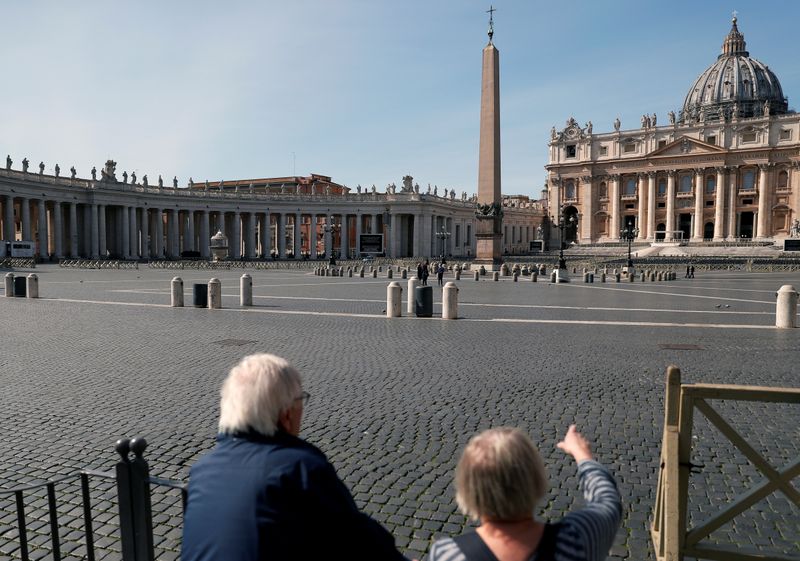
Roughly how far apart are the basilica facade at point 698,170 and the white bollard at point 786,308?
64.4 metres

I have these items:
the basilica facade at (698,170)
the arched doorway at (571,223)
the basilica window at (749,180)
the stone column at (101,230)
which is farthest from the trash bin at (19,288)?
the basilica window at (749,180)

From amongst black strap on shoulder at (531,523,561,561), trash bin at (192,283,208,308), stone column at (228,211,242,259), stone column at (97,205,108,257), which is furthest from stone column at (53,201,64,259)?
black strap on shoulder at (531,523,561,561)

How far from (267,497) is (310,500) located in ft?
0.49

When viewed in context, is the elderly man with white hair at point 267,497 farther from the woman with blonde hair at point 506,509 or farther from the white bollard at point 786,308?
the white bollard at point 786,308

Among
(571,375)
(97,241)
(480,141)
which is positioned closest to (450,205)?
(97,241)

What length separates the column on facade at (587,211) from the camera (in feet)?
309

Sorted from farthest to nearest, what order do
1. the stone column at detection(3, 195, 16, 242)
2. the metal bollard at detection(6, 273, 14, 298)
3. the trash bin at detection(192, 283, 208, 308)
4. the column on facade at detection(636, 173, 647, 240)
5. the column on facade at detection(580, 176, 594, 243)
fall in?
1. the column on facade at detection(580, 176, 594, 243)
2. the column on facade at detection(636, 173, 647, 240)
3. the stone column at detection(3, 195, 16, 242)
4. the metal bollard at detection(6, 273, 14, 298)
5. the trash bin at detection(192, 283, 208, 308)

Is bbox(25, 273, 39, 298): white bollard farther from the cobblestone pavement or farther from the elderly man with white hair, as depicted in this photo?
the elderly man with white hair

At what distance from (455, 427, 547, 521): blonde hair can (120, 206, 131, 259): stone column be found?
70.9 meters

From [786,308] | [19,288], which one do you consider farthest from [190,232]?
[786,308]

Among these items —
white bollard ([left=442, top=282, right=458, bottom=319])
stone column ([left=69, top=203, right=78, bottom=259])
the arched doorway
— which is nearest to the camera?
white bollard ([left=442, top=282, right=458, bottom=319])

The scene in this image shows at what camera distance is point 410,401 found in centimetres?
763

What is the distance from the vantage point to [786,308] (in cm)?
1442

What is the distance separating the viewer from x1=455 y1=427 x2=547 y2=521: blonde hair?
6.57 ft
